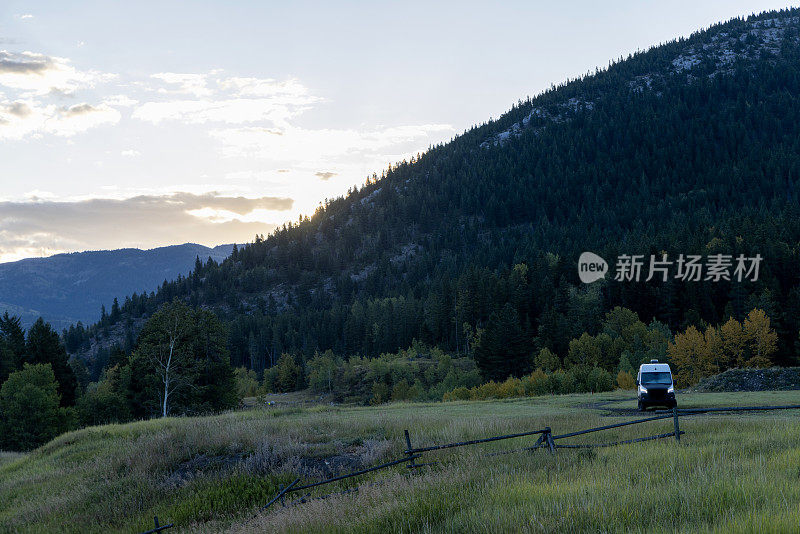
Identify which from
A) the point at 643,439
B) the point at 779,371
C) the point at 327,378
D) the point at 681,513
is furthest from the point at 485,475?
the point at 327,378

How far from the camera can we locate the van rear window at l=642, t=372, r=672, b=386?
28.7m

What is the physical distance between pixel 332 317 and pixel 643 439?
17588 centimetres

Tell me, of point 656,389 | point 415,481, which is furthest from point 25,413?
point 656,389

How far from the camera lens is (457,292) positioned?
150m

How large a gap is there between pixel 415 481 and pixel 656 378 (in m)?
21.7

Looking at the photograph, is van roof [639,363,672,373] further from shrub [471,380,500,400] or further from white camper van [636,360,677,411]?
shrub [471,380,500,400]

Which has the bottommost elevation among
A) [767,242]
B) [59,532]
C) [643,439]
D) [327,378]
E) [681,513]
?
[327,378]

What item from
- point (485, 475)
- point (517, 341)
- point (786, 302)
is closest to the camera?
point (485, 475)

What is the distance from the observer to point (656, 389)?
92.5 feet

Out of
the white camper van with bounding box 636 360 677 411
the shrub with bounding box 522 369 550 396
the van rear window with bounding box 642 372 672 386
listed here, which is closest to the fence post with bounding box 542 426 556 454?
the white camper van with bounding box 636 360 677 411

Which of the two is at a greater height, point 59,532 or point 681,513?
point 681,513

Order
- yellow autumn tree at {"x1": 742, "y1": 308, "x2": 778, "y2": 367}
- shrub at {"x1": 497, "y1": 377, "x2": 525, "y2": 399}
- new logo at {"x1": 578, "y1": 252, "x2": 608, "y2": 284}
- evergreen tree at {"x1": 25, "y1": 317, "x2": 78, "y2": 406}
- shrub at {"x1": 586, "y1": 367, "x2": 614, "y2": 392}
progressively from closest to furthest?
shrub at {"x1": 586, "y1": 367, "x2": 614, "y2": 392}
evergreen tree at {"x1": 25, "y1": 317, "x2": 78, "y2": 406}
shrub at {"x1": 497, "y1": 377, "x2": 525, "y2": 399}
yellow autumn tree at {"x1": 742, "y1": 308, "x2": 778, "y2": 367}
new logo at {"x1": 578, "y1": 252, "x2": 608, "y2": 284}

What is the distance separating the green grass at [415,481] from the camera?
8.38m

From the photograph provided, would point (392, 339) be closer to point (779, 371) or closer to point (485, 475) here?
point (779, 371)
